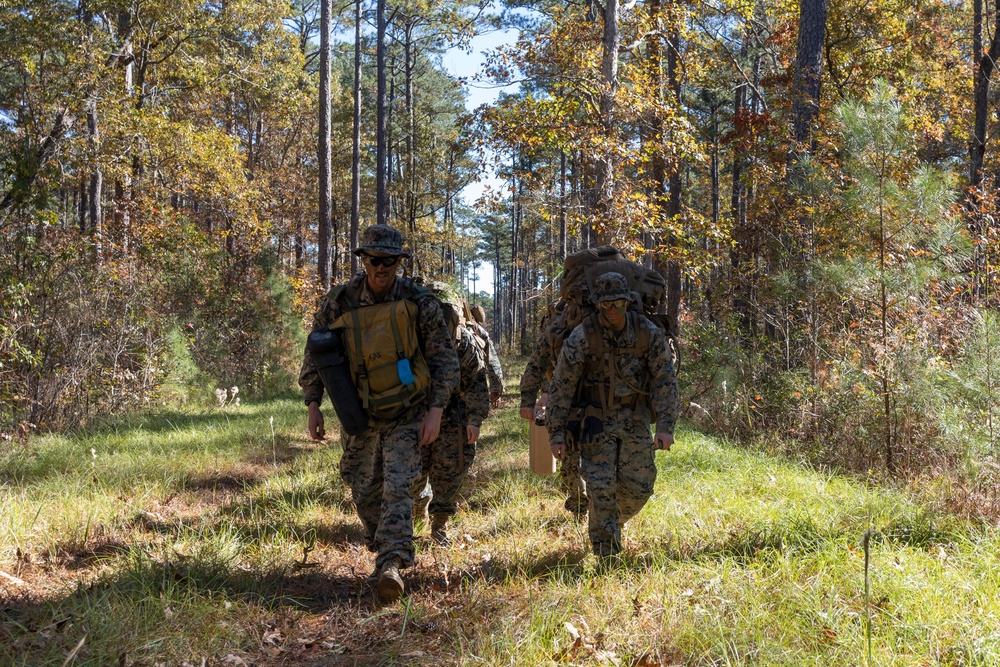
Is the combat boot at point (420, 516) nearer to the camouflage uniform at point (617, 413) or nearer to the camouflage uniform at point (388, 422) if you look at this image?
the camouflage uniform at point (388, 422)

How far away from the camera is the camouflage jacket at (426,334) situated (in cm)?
431

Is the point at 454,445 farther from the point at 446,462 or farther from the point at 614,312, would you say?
the point at 614,312

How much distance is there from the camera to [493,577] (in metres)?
4.11

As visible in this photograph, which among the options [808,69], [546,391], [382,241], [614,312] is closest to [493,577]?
[546,391]

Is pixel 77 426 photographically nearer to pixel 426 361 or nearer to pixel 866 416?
Answer: pixel 426 361

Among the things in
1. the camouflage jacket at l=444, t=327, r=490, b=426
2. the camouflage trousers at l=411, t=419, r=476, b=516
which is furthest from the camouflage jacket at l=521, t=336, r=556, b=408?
the camouflage trousers at l=411, t=419, r=476, b=516

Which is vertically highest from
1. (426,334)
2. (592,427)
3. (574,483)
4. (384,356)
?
(426,334)

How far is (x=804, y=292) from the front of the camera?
780cm

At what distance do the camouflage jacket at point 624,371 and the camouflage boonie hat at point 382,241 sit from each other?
1.27 m

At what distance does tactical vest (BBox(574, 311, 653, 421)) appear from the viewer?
14.4 feet

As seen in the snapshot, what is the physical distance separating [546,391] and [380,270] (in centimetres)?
185

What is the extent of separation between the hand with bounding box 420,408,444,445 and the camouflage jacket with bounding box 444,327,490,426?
52cm

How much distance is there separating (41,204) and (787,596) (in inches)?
320

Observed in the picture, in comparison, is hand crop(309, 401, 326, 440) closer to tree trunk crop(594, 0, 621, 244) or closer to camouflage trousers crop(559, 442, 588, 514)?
camouflage trousers crop(559, 442, 588, 514)
